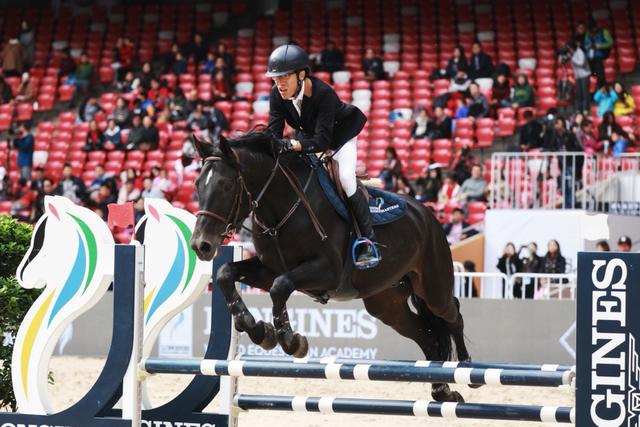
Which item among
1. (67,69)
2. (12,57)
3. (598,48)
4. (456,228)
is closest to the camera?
(456,228)

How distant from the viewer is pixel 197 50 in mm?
20094

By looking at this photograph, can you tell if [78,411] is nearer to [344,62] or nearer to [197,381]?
[197,381]

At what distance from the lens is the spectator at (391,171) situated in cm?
1517

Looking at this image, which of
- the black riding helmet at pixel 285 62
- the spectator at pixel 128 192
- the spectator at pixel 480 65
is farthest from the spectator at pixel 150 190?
the black riding helmet at pixel 285 62

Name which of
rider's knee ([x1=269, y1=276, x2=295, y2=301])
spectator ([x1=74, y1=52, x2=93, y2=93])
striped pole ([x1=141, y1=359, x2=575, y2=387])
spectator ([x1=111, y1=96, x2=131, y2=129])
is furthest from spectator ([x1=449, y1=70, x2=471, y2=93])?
striped pole ([x1=141, y1=359, x2=575, y2=387])

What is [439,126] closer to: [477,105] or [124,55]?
[477,105]

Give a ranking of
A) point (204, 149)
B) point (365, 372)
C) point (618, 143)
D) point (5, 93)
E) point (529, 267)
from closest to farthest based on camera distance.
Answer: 1. point (365, 372)
2. point (204, 149)
3. point (529, 267)
4. point (618, 143)
5. point (5, 93)

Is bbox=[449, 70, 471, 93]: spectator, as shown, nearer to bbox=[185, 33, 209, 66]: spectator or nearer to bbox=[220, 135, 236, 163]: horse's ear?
bbox=[185, 33, 209, 66]: spectator

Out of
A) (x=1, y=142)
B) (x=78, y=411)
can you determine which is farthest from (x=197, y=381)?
(x=1, y=142)

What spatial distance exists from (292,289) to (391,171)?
940cm

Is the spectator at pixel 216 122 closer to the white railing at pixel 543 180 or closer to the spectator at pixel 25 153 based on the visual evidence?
the spectator at pixel 25 153

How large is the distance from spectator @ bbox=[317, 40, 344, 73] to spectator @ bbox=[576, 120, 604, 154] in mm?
4939

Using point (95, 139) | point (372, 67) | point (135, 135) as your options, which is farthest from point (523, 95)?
point (95, 139)

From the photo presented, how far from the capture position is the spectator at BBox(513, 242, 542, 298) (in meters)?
12.5
